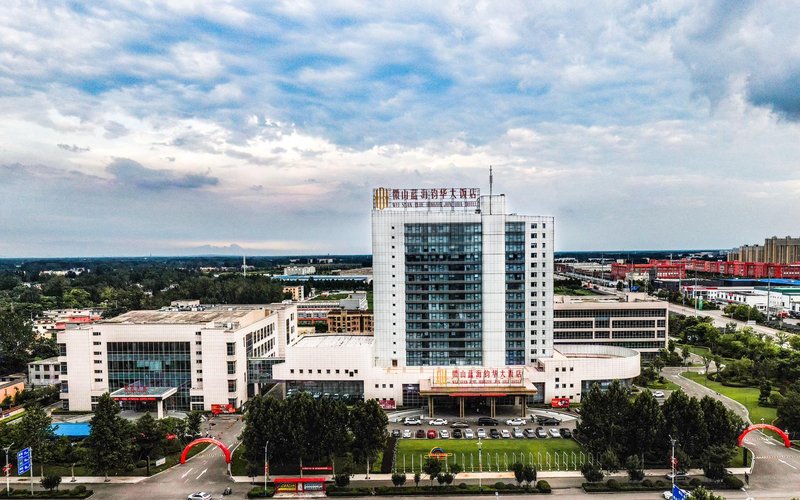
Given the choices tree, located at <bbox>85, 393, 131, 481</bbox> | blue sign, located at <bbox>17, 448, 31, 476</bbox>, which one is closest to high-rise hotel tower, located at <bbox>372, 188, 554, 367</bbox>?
tree, located at <bbox>85, 393, 131, 481</bbox>

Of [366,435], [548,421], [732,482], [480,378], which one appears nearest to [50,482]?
[366,435]

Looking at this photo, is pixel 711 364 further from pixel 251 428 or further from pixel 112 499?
pixel 112 499

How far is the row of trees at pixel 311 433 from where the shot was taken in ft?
160

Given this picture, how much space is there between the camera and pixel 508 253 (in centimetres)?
7569

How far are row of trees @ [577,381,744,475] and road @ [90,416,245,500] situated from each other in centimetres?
3259

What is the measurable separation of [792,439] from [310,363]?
5601cm

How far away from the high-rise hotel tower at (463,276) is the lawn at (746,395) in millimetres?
25417

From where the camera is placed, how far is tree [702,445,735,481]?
45.9m

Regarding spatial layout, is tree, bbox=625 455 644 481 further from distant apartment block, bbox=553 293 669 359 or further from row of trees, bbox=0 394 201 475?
distant apartment block, bbox=553 293 669 359

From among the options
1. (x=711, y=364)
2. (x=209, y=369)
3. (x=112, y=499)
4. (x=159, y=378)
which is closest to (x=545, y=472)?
(x=112, y=499)

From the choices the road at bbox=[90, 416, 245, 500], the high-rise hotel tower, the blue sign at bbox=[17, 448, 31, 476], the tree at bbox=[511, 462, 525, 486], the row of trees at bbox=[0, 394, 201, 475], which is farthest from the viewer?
the high-rise hotel tower

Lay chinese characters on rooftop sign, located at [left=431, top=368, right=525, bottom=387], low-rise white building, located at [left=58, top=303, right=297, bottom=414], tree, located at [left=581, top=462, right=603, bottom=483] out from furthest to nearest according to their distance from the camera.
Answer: low-rise white building, located at [left=58, top=303, right=297, bottom=414]
chinese characters on rooftop sign, located at [left=431, top=368, right=525, bottom=387]
tree, located at [left=581, top=462, right=603, bottom=483]

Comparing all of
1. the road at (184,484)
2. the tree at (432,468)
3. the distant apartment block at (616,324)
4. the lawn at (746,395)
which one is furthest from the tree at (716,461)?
the distant apartment block at (616,324)

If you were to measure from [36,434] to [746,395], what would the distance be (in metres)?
86.2
